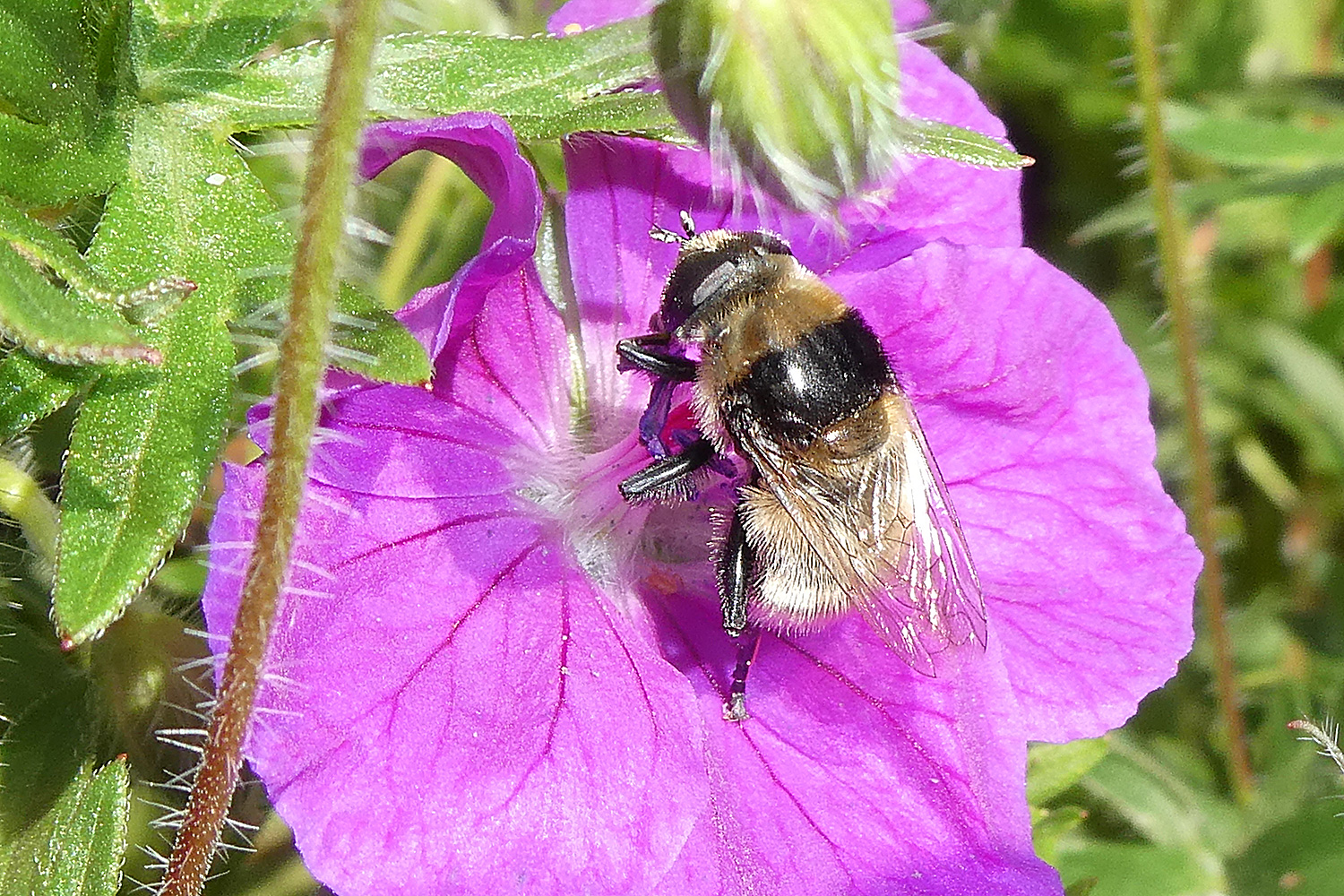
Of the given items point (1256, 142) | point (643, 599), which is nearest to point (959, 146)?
point (643, 599)

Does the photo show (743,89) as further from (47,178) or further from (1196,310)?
(1196,310)

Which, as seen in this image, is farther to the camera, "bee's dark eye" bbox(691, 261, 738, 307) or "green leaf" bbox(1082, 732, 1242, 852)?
"green leaf" bbox(1082, 732, 1242, 852)

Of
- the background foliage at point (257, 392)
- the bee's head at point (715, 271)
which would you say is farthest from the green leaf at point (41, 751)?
the bee's head at point (715, 271)

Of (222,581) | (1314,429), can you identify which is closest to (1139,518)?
(222,581)

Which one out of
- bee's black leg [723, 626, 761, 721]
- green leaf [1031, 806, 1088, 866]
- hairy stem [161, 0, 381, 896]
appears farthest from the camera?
green leaf [1031, 806, 1088, 866]

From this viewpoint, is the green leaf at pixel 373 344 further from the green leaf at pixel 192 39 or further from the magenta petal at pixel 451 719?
the green leaf at pixel 192 39

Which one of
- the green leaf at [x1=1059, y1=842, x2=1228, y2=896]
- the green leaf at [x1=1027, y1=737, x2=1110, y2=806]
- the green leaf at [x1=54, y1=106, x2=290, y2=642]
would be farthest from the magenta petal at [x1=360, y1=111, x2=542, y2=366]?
the green leaf at [x1=1059, y1=842, x2=1228, y2=896]

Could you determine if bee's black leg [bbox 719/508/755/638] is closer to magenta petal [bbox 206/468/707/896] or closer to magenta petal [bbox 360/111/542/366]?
magenta petal [bbox 206/468/707/896]
